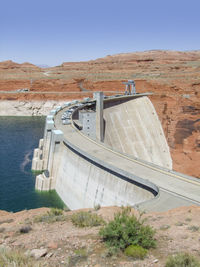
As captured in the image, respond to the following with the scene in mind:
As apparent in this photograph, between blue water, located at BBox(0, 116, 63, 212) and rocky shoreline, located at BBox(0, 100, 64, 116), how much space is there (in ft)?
62.4

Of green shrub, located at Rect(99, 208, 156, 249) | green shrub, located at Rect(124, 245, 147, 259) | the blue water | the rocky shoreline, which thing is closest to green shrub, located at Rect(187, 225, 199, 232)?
green shrub, located at Rect(99, 208, 156, 249)

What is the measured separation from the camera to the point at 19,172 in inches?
1459

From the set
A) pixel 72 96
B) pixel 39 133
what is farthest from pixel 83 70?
pixel 39 133

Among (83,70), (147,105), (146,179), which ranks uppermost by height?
(83,70)

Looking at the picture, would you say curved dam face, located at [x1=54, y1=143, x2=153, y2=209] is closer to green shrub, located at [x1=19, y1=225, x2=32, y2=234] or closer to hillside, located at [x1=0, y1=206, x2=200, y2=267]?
hillside, located at [x1=0, y1=206, x2=200, y2=267]

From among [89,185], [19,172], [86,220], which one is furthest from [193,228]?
[19,172]

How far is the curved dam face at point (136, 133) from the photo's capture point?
1859 inches

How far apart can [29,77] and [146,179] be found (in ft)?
299

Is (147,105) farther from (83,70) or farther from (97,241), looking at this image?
(83,70)

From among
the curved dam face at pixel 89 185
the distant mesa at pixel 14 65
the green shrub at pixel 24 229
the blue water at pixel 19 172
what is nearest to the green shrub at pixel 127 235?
the green shrub at pixel 24 229

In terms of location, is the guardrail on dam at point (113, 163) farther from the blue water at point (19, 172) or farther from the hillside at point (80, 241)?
the hillside at point (80, 241)

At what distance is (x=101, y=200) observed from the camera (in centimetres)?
2280

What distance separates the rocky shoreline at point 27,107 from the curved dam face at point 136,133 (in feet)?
132

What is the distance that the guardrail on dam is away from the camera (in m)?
19.8
